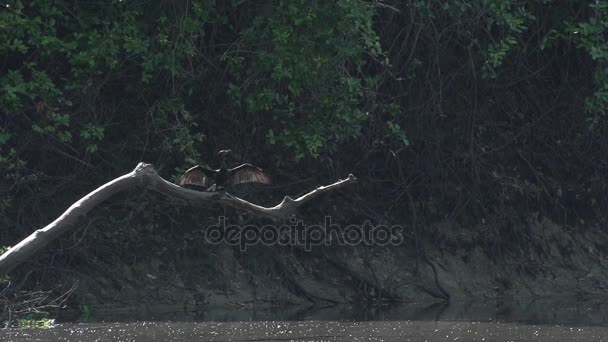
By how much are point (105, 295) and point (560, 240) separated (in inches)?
212

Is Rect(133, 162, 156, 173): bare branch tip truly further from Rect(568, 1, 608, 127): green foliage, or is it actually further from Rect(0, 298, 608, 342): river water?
Rect(568, 1, 608, 127): green foliage

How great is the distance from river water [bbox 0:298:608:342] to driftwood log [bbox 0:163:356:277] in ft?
8.15

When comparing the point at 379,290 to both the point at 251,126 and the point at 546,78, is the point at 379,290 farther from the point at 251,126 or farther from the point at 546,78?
the point at 546,78

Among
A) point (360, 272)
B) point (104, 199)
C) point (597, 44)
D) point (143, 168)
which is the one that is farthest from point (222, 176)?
point (597, 44)

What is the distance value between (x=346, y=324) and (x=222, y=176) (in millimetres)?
3420

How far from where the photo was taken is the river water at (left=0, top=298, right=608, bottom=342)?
10812 millimetres

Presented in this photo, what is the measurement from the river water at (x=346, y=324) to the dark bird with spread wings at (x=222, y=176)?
1.92 m

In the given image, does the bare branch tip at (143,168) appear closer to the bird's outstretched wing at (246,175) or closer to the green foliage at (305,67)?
the bird's outstretched wing at (246,175)

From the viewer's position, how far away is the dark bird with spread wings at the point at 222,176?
885 centimetres

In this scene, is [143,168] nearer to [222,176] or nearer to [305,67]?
[222,176]

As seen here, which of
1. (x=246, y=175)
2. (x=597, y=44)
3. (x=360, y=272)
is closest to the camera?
(x=246, y=175)

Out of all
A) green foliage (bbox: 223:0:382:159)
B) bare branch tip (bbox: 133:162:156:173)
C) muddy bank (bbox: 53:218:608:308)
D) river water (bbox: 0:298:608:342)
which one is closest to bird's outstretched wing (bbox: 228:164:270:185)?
bare branch tip (bbox: 133:162:156:173)

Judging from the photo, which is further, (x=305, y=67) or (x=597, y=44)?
(x=597, y=44)

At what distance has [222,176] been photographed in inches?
348
